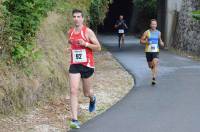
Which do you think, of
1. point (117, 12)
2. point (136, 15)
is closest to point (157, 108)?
point (136, 15)

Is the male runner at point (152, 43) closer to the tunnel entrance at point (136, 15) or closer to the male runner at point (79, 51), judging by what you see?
the male runner at point (79, 51)

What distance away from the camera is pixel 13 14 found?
32.3 ft

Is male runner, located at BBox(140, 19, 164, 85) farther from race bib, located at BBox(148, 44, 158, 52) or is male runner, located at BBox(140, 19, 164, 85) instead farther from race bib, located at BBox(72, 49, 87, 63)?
race bib, located at BBox(72, 49, 87, 63)

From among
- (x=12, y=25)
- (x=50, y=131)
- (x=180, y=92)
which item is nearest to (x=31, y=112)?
(x=50, y=131)

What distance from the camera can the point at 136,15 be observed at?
5194 centimetres

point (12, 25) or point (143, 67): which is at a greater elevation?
point (12, 25)

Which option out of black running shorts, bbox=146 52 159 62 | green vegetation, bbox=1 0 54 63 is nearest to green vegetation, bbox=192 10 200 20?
black running shorts, bbox=146 52 159 62

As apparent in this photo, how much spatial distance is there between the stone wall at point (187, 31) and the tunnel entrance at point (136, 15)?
1963mm

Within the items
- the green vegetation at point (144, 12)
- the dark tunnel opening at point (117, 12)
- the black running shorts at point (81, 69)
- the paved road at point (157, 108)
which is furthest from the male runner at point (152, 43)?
the dark tunnel opening at point (117, 12)

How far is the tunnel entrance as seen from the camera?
3291cm

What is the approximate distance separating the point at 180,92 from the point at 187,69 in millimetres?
5645

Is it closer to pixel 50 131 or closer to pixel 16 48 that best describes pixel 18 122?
pixel 50 131

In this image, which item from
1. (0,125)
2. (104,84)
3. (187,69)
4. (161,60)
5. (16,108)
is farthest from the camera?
(161,60)

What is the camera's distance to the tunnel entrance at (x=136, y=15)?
3291 cm
